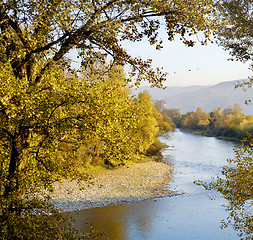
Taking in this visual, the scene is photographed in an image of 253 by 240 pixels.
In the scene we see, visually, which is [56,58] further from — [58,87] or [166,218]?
[166,218]

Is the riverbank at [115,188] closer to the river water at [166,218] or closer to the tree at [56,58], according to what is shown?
the river water at [166,218]

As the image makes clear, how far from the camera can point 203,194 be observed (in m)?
23.0

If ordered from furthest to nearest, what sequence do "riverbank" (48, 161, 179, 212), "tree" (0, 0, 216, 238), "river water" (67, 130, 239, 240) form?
"riverbank" (48, 161, 179, 212)
"river water" (67, 130, 239, 240)
"tree" (0, 0, 216, 238)

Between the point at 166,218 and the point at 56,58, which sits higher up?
the point at 56,58

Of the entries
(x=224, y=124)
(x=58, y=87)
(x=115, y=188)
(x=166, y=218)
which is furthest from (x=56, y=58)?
(x=224, y=124)

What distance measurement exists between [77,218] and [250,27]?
1288 centimetres

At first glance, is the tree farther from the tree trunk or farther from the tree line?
the tree line

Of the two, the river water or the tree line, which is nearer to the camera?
the river water

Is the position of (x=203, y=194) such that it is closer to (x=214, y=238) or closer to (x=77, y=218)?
(x=214, y=238)

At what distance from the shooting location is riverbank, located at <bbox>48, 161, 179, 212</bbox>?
20.2 metres

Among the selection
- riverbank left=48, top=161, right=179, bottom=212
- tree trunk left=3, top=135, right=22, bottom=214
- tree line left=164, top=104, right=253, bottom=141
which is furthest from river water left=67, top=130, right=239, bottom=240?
tree line left=164, top=104, right=253, bottom=141

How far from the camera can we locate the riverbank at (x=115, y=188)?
66.2ft

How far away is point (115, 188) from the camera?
23.9 meters

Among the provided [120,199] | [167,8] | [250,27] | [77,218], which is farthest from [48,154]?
[120,199]
